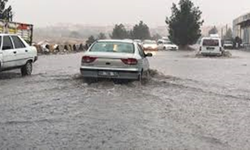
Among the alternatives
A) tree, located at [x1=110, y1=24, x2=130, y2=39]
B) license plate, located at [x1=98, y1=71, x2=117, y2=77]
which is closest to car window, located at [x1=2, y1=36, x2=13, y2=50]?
license plate, located at [x1=98, y1=71, x2=117, y2=77]

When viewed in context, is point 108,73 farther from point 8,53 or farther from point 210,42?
point 210,42

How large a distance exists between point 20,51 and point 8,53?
93 cm

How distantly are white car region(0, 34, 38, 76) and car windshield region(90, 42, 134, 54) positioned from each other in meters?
3.19

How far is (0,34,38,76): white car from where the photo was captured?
1758 cm

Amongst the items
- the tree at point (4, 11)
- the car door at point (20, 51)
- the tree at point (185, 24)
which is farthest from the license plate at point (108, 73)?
the tree at point (185, 24)

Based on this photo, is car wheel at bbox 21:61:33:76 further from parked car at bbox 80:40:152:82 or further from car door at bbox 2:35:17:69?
parked car at bbox 80:40:152:82

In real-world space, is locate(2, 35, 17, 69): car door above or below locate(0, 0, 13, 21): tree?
below

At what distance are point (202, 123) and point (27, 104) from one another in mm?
4299

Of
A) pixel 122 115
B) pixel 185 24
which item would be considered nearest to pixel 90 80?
pixel 122 115

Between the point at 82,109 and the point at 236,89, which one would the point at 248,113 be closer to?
the point at 82,109

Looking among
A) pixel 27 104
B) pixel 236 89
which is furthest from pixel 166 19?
pixel 27 104

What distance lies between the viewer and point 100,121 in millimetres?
9867

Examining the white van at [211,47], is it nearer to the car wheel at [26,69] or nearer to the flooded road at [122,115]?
the car wheel at [26,69]

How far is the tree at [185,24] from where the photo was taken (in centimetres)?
7406
